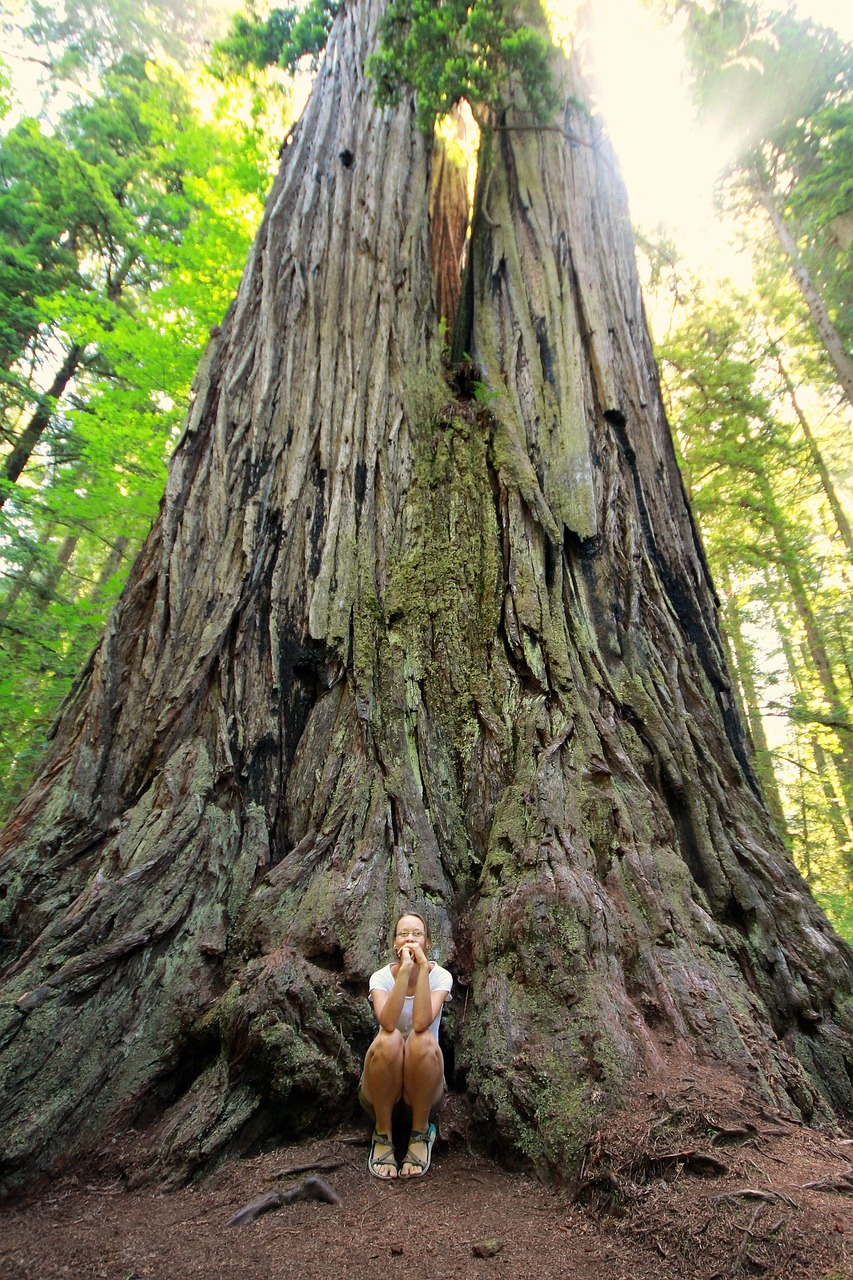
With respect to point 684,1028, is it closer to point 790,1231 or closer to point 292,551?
point 790,1231

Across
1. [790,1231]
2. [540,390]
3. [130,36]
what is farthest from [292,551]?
[130,36]

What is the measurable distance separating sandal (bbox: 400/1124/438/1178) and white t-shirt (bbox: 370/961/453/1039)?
12.3 inches

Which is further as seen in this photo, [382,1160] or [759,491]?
[759,491]

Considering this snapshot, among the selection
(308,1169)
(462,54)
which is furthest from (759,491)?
(308,1169)

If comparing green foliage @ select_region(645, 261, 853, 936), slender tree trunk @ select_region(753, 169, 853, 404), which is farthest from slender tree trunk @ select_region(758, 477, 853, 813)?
slender tree trunk @ select_region(753, 169, 853, 404)

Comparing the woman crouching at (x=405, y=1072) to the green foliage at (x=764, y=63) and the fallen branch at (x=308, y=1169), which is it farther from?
the green foliage at (x=764, y=63)

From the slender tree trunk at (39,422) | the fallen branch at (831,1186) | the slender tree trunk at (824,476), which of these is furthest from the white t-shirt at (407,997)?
the slender tree trunk at (824,476)

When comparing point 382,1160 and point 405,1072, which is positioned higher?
point 405,1072

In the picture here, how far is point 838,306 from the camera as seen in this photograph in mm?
9969

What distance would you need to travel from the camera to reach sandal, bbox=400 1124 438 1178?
243cm

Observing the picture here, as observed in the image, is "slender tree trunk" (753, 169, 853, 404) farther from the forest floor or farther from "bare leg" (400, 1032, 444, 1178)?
"bare leg" (400, 1032, 444, 1178)

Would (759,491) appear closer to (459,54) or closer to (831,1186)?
(459,54)

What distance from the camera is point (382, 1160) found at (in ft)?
8.04

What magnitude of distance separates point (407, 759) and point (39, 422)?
34.6 ft
